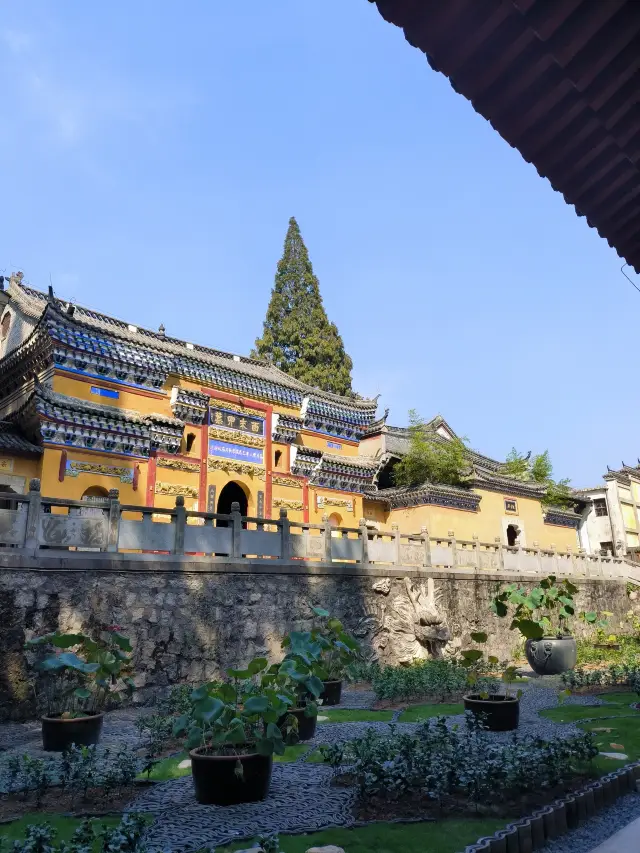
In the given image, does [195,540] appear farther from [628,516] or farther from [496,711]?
[628,516]

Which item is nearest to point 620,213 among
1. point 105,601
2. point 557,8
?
point 557,8

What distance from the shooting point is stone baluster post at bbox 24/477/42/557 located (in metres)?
9.77

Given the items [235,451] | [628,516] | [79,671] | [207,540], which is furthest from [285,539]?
[628,516]

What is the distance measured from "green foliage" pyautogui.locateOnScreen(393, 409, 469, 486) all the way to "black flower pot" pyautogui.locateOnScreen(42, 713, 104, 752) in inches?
684

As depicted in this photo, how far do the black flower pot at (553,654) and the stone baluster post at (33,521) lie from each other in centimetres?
982

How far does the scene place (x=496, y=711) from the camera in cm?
806

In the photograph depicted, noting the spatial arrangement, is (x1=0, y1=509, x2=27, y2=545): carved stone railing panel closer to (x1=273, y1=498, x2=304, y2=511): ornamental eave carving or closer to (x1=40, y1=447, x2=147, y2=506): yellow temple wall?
(x1=40, y1=447, x2=147, y2=506): yellow temple wall

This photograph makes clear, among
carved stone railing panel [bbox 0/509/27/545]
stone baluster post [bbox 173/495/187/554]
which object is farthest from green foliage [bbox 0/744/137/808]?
stone baluster post [bbox 173/495/187/554]

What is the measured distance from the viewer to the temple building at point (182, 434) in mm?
14969

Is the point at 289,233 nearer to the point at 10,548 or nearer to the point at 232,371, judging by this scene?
the point at 232,371

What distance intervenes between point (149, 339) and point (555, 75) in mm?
18816

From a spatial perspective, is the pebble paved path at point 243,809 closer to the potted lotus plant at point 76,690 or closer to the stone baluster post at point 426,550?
the potted lotus plant at point 76,690

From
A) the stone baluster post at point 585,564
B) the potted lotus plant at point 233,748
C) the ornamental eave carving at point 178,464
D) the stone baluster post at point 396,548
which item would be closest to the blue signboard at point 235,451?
the ornamental eave carving at point 178,464

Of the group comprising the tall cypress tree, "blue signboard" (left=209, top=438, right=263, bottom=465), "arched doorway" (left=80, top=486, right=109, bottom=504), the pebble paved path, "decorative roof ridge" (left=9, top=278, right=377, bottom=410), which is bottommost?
the pebble paved path
